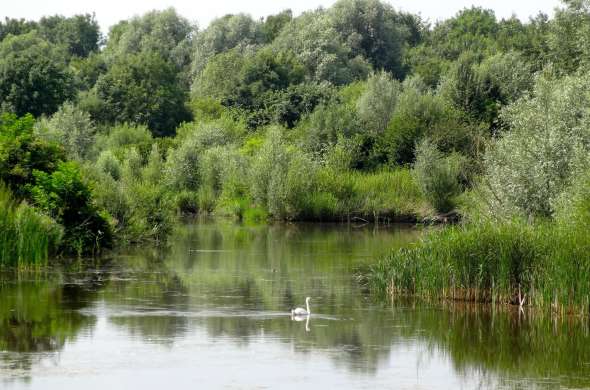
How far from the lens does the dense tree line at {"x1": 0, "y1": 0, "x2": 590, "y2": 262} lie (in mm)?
32656

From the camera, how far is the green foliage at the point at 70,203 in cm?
3228

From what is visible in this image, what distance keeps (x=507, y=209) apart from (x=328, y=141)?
111 feet

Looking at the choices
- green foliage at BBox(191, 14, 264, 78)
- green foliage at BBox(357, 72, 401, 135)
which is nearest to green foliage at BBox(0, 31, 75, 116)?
green foliage at BBox(191, 14, 264, 78)

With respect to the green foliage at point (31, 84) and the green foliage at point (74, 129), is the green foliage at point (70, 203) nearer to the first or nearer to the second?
the green foliage at point (74, 129)

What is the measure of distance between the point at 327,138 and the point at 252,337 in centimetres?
4368

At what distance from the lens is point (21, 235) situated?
28781mm

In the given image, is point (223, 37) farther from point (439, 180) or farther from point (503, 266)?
point (503, 266)

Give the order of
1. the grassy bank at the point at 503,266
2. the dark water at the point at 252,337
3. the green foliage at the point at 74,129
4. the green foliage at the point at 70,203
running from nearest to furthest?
the dark water at the point at 252,337 → the grassy bank at the point at 503,266 → the green foliage at the point at 70,203 → the green foliage at the point at 74,129

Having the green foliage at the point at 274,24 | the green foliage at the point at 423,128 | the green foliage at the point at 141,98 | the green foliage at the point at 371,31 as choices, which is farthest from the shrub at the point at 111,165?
the green foliage at the point at 274,24

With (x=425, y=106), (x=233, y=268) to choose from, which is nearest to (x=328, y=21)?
(x=425, y=106)

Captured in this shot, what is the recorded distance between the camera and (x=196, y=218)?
56.7m

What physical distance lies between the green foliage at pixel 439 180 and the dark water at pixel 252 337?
2147cm

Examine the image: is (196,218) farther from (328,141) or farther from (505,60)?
(505,60)

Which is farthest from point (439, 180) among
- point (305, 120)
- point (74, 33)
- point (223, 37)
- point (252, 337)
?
point (74, 33)
